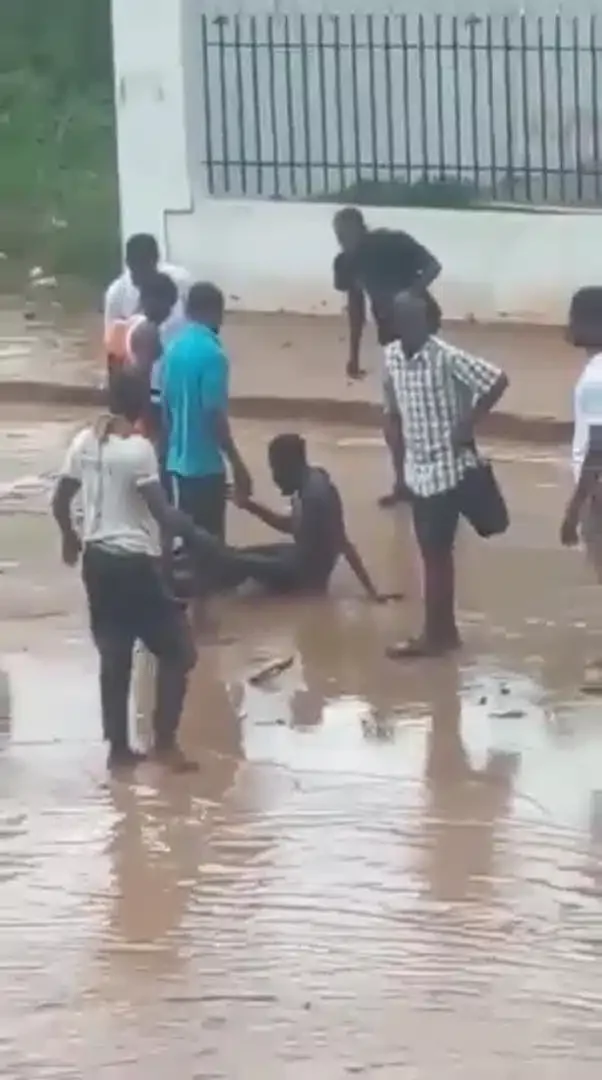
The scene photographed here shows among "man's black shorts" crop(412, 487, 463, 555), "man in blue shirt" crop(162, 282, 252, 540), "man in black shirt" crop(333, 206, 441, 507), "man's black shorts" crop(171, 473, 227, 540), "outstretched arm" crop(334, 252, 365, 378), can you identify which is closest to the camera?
"man's black shorts" crop(412, 487, 463, 555)

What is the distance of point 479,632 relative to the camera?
10.4 metres

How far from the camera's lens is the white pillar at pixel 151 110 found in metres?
18.4

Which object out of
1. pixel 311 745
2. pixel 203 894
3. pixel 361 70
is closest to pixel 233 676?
pixel 311 745

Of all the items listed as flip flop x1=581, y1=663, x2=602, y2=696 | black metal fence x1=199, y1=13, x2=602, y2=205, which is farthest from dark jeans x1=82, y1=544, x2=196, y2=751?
black metal fence x1=199, y1=13, x2=602, y2=205

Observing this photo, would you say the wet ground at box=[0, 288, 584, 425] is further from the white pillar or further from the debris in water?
the debris in water

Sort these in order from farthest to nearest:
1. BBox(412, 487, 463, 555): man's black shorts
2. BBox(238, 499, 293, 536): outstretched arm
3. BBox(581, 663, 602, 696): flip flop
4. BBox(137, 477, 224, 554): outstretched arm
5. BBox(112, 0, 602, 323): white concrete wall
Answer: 1. BBox(112, 0, 602, 323): white concrete wall
2. BBox(238, 499, 293, 536): outstretched arm
3. BBox(412, 487, 463, 555): man's black shorts
4. BBox(581, 663, 602, 696): flip flop
5. BBox(137, 477, 224, 554): outstretched arm

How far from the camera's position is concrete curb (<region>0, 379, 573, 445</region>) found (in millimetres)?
14328

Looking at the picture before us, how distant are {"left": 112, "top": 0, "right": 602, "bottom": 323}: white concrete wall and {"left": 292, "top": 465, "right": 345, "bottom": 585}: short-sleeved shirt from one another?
6.97 meters

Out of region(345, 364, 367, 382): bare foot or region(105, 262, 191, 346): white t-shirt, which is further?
region(345, 364, 367, 382): bare foot

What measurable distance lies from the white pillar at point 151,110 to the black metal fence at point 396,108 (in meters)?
0.27

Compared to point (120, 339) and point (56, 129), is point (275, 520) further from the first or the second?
Result: point (56, 129)

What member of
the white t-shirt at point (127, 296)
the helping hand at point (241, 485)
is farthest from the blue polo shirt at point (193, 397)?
the white t-shirt at point (127, 296)

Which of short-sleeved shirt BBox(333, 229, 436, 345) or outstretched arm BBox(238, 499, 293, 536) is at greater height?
short-sleeved shirt BBox(333, 229, 436, 345)

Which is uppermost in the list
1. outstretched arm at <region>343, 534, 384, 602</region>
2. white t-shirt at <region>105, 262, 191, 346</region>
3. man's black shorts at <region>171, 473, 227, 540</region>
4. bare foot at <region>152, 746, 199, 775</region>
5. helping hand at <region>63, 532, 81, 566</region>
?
white t-shirt at <region>105, 262, 191, 346</region>
